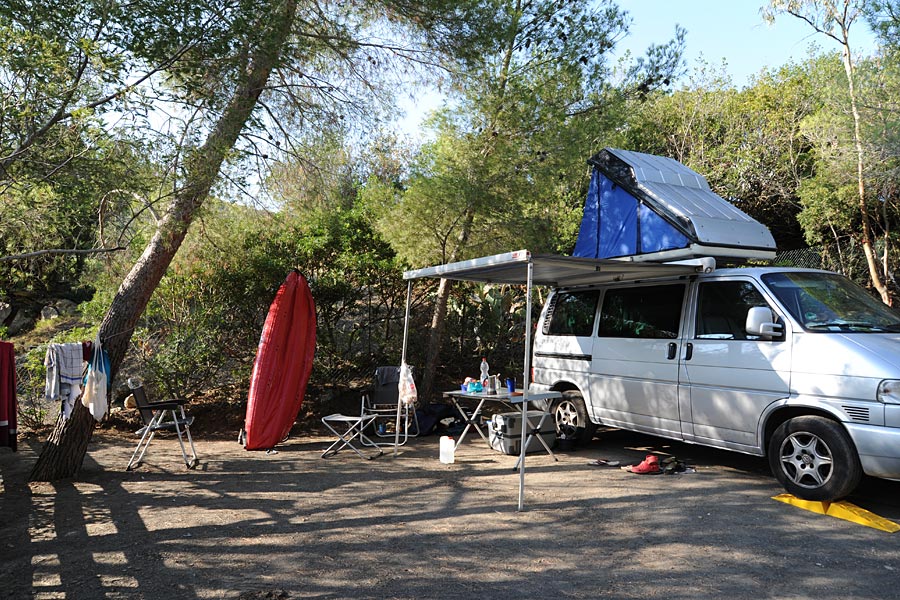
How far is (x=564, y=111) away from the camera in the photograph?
8734 mm

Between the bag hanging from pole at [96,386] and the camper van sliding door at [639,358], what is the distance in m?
5.04

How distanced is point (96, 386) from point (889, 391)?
672 centimetres

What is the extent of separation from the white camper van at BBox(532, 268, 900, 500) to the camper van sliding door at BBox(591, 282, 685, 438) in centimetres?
1

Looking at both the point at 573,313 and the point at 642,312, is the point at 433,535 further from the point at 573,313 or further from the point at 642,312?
the point at 573,313

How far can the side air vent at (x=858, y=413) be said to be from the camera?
14.8ft

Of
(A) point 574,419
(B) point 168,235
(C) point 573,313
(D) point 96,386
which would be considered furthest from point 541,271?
(D) point 96,386

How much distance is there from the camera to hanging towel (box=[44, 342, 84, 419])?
233 inches

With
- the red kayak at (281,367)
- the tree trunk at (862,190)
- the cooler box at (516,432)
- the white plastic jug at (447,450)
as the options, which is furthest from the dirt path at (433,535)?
the tree trunk at (862,190)

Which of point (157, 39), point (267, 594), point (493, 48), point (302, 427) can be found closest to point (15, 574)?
point (267, 594)

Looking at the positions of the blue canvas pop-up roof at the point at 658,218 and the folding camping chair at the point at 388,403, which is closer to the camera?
the blue canvas pop-up roof at the point at 658,218

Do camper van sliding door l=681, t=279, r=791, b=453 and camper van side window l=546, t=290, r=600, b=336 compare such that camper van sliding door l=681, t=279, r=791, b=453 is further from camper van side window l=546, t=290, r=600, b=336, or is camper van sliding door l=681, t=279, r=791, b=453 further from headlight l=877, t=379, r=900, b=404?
camper van side window l=546, t=290, r=600, b=336

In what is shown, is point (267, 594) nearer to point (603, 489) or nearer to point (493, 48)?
point (603, 489)

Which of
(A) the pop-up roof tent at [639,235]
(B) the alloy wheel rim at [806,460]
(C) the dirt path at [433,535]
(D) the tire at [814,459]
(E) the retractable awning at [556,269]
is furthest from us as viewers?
(A) the pop-up roof tent at [639,235]

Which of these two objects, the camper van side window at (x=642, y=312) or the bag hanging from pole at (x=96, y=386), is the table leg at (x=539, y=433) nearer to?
the camper van side window at (x=642, y=312)
